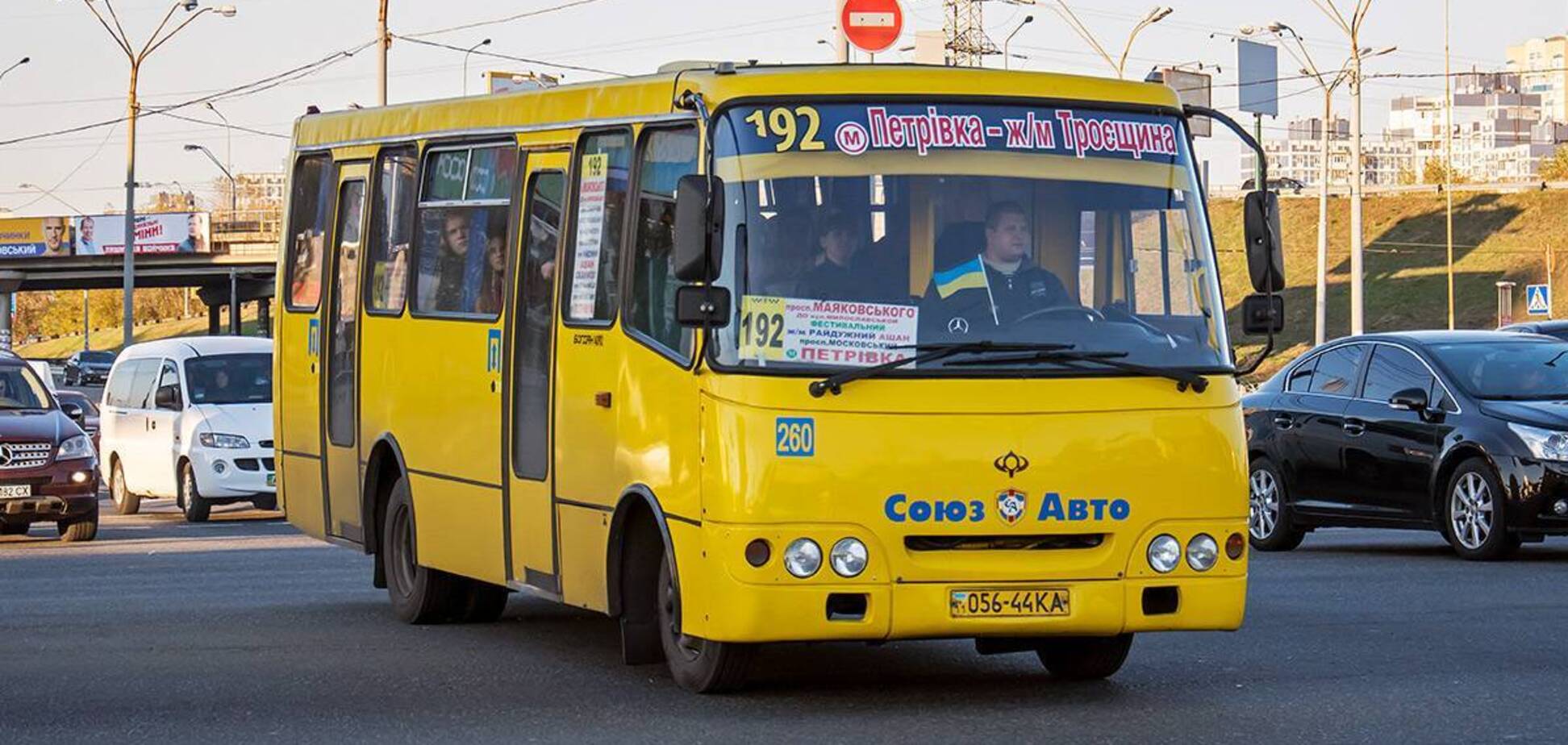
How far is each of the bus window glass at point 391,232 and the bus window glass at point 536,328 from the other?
6.36ft

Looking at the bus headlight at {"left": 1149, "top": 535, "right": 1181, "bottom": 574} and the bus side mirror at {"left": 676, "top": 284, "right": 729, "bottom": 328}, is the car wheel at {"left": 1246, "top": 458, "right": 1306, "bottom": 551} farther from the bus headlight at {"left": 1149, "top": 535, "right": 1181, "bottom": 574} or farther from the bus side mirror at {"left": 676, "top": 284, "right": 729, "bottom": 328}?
the bus side mirror at {"left": 676, "top": 284, "right": 729, "bottom": 328}

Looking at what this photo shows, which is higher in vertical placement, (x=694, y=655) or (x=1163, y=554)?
(x=1163, y=554)

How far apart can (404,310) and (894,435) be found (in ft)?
15.7

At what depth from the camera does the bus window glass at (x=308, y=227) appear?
50.7 ft

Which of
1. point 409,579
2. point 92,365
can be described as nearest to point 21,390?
point 409,579

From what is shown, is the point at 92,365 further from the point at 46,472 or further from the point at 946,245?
the point at 946,245

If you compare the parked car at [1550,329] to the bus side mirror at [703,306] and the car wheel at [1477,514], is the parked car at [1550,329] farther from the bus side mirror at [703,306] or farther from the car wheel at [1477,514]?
the bus side mirror at [703,306]

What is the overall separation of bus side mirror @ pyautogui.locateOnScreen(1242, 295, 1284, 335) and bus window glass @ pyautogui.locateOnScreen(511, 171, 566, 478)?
118 inches

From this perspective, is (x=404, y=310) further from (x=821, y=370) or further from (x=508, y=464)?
(x=821, y=370)

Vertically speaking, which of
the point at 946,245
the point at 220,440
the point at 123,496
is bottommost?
the point at 123,496

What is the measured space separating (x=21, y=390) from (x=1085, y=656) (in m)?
15.2

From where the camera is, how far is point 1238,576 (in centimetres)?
1016

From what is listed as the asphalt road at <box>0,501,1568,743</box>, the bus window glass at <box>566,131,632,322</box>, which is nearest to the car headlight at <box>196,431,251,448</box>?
the asphalt road at <box>0,501,1568,743</box>

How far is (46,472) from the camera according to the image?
2262 centimetres
